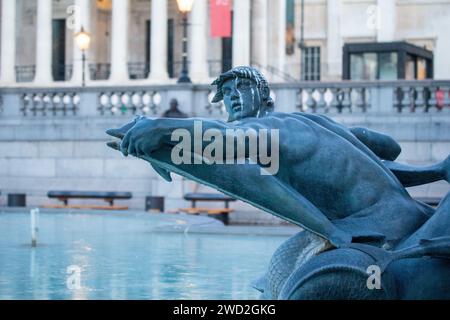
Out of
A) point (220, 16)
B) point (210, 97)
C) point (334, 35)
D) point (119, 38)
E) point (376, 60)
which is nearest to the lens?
point (210, 97)

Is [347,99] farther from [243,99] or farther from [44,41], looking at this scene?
[44,41]

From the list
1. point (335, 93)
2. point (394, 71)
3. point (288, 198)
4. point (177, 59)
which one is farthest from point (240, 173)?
point (177, 59)

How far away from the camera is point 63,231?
1855cm

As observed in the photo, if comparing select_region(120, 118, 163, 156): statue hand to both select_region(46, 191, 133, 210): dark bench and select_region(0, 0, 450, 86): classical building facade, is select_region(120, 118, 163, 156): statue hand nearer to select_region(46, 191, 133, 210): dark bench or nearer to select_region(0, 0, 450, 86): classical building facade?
select_region(46, 191, 133, 210): dark bench

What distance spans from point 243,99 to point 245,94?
4 cm

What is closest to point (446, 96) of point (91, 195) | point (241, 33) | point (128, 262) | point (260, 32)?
point (91, 195)

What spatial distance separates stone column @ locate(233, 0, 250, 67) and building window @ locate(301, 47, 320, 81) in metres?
8.06

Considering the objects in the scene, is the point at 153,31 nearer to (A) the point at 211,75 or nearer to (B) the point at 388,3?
(A) the point at 211,75

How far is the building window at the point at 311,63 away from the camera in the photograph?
65.4 metres

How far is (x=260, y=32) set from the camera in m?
60.7

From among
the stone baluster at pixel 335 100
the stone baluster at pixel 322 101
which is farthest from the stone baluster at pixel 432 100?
the stone baluster at pixel 322 101

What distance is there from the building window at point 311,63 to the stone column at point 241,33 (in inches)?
317

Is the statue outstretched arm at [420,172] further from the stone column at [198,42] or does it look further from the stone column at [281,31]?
the stone column at [281,31]
